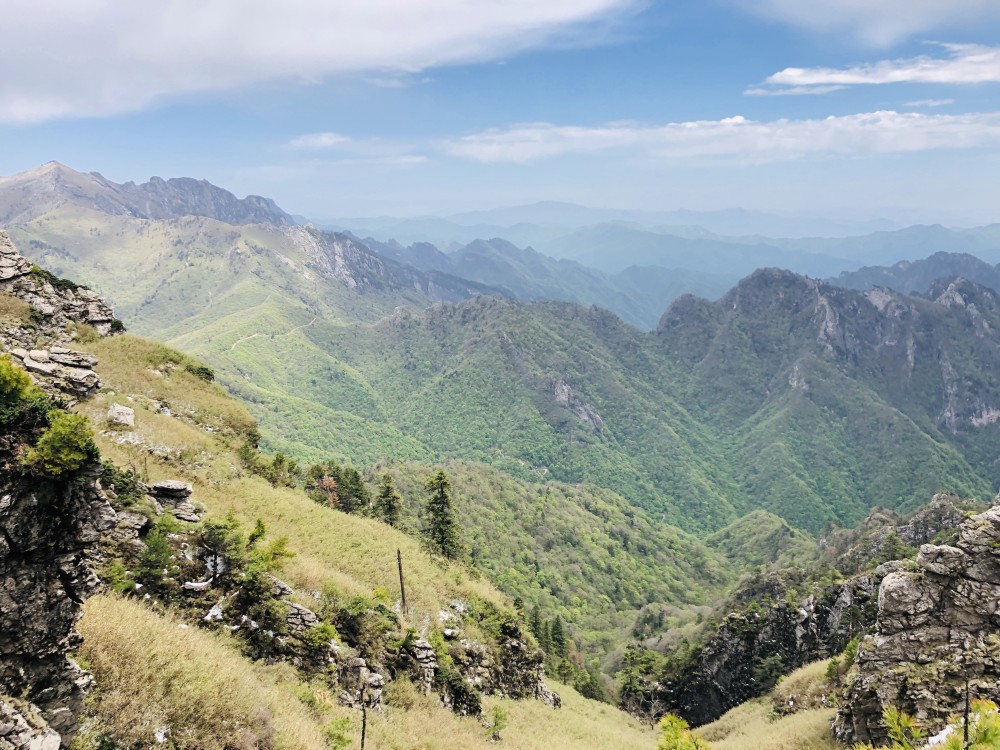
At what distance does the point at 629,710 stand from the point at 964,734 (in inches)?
2576

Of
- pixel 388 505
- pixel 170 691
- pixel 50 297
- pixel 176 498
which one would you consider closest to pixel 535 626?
pixel 388 505

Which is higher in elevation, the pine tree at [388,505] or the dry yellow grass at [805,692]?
the pine tree at [388,505]

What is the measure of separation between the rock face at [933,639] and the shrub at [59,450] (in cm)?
2719

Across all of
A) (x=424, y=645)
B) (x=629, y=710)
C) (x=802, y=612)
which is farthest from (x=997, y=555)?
(x=629, y=710)

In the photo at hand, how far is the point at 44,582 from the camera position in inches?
378

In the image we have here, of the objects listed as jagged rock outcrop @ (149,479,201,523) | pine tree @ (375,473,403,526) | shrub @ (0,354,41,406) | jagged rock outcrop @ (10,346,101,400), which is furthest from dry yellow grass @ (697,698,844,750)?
jagged rock outcrop @ (10,346,101,400)

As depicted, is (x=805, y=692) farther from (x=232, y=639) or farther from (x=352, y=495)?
(x=352, y=495)

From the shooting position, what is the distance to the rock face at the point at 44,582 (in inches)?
360

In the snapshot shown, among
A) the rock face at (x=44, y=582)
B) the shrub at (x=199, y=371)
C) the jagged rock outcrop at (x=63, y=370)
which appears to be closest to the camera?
the rock face at (x=44, y=582)

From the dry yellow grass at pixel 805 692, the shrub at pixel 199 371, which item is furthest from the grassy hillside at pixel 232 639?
the dry yellow grass at pixel 805 692

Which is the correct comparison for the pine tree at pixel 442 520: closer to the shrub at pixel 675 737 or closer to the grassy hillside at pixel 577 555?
the shrub at pixel 675 737

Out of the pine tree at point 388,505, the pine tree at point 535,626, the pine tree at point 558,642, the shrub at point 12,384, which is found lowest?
the pine tree at point 558,642

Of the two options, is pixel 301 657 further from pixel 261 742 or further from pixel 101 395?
pixel 101 395

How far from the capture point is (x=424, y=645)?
82.9 ft
